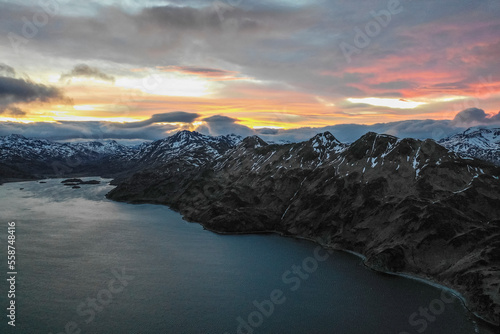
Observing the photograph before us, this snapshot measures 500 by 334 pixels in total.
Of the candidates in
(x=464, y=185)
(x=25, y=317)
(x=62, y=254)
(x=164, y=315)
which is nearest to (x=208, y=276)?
(x=164, y=315)

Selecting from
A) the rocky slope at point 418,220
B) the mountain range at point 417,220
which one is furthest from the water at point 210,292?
the rocky slope at point 418,220

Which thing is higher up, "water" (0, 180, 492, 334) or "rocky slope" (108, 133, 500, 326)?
"rocky slope" (108, 133, 500, 326)

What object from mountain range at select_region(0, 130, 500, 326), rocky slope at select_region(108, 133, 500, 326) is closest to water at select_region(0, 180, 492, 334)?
mountain range at select_region(0, 130, 500, 326)

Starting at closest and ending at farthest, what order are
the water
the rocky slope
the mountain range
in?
the water < the mountain range < the rocky slope

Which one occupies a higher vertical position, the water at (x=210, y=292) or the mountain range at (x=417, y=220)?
the mountain range at (x=417, y=220)

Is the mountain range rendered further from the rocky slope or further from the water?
the water

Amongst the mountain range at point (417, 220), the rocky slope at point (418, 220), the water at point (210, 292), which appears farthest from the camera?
the rocky slope at point (418, 220)

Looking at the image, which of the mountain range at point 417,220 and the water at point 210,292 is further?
the mountain range at point 417,220

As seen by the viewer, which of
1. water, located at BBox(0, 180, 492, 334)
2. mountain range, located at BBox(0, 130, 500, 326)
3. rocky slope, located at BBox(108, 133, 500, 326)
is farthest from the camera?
rocky slope, located at BBox(108, 133, 500, 326)

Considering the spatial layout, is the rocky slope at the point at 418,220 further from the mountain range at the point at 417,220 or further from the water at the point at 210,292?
the water at the point at 210,292
